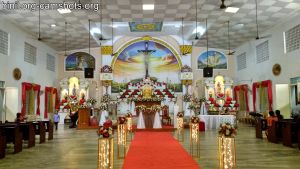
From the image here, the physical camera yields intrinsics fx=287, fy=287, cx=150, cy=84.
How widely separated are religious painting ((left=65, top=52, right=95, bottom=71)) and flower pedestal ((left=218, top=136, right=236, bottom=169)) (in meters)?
16.1

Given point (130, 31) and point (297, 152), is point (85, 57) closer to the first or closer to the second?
point (130, 31)

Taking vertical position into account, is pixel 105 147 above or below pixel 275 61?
below

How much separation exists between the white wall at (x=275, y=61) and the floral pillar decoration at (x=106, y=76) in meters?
8.86

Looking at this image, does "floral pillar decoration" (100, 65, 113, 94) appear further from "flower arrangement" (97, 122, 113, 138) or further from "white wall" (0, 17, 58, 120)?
"flower arrangement" (97, 122, 113, 138)

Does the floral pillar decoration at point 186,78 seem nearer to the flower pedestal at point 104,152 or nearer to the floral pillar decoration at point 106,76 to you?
the floral pillar decoration at point 106,76

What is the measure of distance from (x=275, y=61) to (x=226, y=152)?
11.1m

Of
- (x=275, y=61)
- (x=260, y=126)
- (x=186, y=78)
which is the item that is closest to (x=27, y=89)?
(x=186, y=78)

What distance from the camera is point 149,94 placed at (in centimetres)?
1728

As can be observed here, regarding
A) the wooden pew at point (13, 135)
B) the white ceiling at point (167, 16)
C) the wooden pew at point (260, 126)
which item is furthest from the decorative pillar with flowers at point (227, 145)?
the white ceiling at point (167, 16)

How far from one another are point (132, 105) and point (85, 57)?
16.9ft

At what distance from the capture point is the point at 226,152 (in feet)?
16.5

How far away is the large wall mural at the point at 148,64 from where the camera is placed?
1991 cm

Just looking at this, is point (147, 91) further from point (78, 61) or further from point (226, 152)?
point (226, 152)

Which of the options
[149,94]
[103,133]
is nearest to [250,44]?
[149,94]
